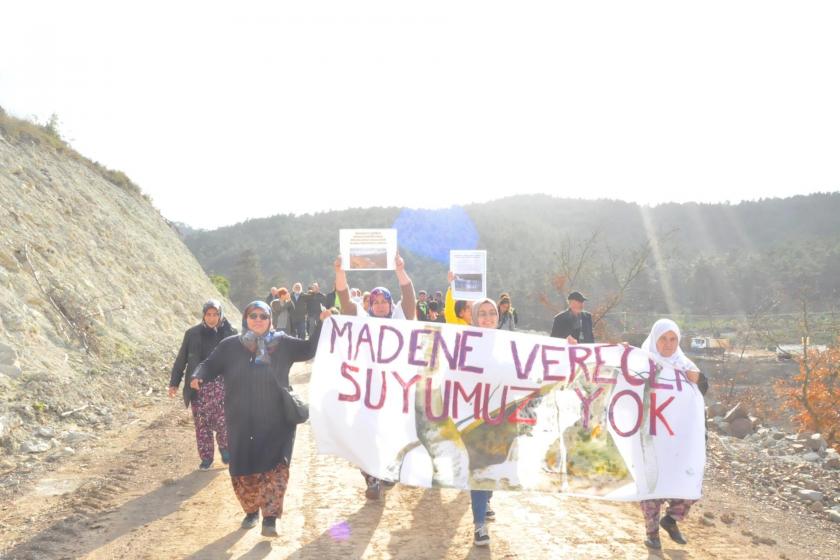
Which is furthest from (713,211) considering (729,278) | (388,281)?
(388,281)

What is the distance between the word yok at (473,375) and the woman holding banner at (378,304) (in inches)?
15.3

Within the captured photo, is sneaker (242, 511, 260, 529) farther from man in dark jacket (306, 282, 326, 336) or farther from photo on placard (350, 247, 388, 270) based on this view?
man in dark jacket (306, 282, 326, 336)

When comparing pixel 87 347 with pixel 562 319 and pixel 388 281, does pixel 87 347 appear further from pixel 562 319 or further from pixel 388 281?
pixel 388 281

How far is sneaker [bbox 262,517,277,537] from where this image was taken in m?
4.80

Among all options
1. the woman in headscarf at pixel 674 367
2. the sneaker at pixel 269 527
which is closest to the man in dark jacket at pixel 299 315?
the sneaker at pixel 269 527

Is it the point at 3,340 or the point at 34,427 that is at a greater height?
the point at 3,340

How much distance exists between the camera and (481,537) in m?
4.73

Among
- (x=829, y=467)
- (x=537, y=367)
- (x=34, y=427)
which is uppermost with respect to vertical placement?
(x=537, y=367)

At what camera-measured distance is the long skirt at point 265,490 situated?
15.9ft

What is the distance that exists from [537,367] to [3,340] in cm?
804

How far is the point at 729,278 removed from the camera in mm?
78625

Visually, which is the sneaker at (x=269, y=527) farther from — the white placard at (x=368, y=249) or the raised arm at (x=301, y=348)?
the white placard at (x=368, y=249)

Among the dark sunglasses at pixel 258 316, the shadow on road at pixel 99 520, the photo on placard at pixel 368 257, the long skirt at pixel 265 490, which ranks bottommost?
the shadow on road at pixel 99 520

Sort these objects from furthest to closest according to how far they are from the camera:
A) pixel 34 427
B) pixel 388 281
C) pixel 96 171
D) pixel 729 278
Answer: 1. pixel 388 281
2. pixel 729 278
3. pixel 96 171
4. pixel 34 427
